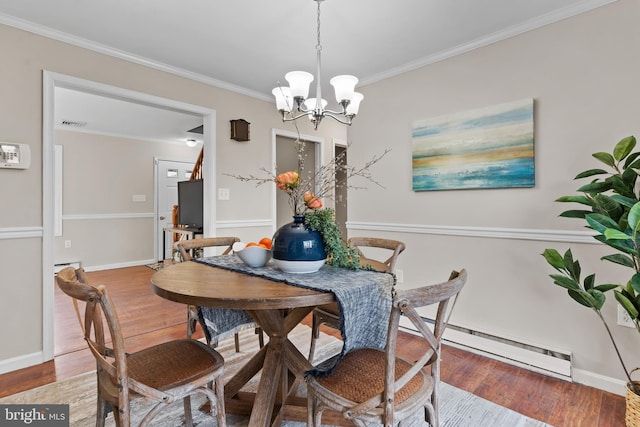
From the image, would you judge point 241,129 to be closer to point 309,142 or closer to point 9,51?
point 309,142

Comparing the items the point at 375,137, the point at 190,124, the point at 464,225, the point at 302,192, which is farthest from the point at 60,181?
the point at 464,225

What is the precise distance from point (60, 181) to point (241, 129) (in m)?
3.64

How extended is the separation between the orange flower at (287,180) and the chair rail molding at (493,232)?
1711 millimetres

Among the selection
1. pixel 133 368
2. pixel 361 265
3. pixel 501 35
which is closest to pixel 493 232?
pixel 361 265

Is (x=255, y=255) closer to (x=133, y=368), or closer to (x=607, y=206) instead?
(x=133, y=368)

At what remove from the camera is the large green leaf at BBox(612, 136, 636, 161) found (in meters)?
1.64

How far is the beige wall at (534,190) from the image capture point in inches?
79.3

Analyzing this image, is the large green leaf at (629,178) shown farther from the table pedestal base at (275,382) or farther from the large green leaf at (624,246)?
the table pedestal base at (275,382)

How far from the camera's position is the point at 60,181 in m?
5.14

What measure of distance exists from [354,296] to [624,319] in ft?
6.04

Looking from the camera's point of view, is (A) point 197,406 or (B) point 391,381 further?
(A) point 197,406

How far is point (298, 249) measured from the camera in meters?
1.50

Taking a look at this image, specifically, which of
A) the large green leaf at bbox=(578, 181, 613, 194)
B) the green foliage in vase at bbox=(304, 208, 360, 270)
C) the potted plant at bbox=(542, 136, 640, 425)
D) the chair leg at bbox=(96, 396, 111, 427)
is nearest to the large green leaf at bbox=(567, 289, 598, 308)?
the potted plant at bbox=(542, 136, 640, 425)

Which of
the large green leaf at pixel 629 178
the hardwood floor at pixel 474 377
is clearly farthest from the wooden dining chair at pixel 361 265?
the large green leaf at pixel 629 178
